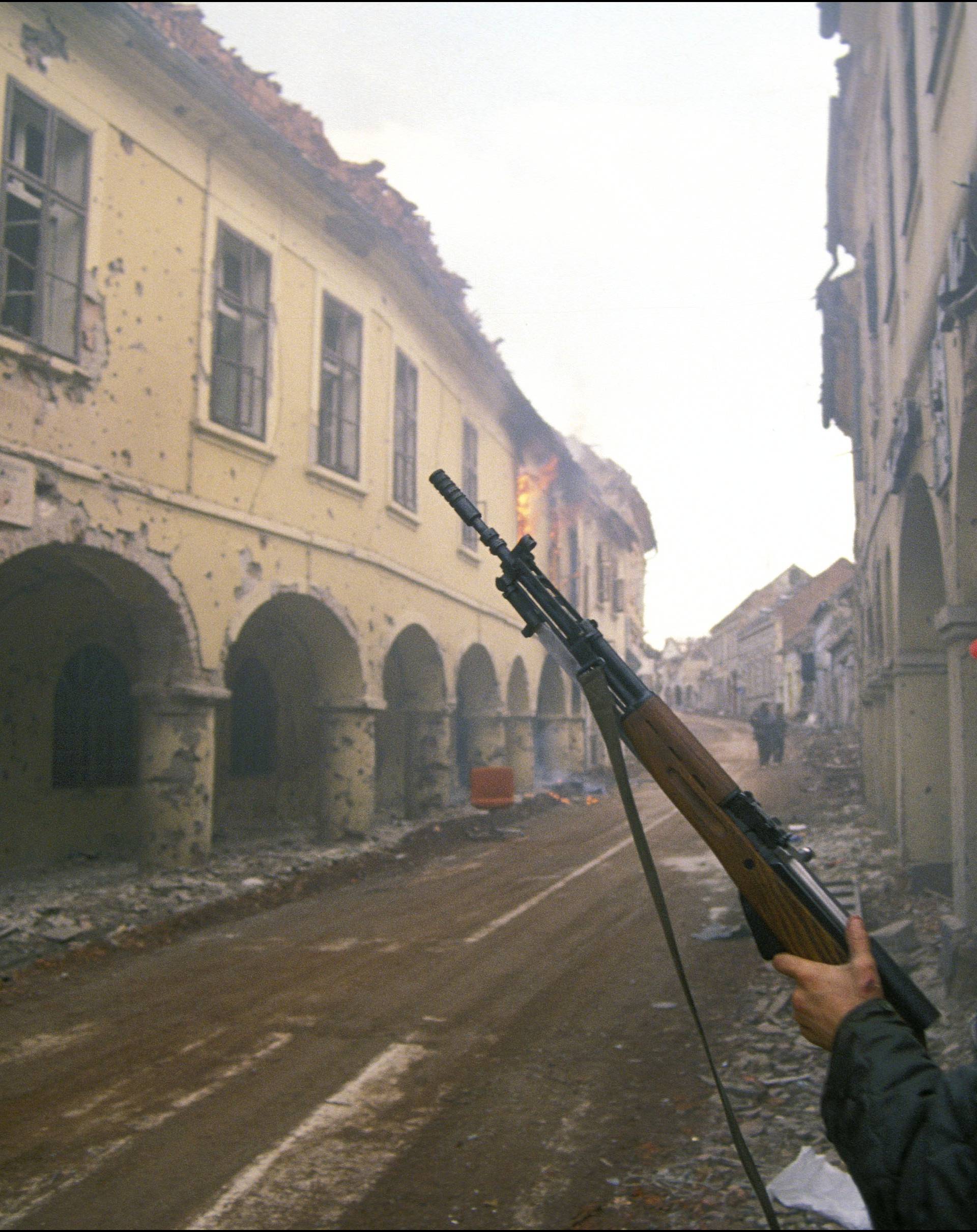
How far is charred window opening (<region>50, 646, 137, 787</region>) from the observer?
10.7m

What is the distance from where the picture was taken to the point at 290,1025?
216 inches

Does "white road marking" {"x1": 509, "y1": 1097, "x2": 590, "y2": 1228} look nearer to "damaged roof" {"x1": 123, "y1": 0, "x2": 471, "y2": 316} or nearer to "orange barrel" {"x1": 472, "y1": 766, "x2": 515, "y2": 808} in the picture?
"damaged roof" {"x1": 123, "y1": 0, "x2": 471, "y2": 316}

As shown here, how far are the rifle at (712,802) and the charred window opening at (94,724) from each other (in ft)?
28.8

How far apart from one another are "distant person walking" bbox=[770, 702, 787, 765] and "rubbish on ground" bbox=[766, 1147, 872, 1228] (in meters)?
20.7

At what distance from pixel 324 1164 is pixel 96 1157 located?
873 mm

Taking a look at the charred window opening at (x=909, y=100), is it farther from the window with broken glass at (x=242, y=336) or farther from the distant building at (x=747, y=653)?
the distant building at (x=747, y=653)

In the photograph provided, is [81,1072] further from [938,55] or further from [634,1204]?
[938,55]

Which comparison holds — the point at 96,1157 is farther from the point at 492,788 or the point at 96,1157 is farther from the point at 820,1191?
the point at 492,788

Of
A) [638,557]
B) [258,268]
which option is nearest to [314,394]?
[258,268]

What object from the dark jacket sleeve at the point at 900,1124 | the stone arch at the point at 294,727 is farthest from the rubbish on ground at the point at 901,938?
the stone arch at the point at 294,727

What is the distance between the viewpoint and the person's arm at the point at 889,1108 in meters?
1.51

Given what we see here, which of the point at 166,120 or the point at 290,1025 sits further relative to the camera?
the point at 166,120

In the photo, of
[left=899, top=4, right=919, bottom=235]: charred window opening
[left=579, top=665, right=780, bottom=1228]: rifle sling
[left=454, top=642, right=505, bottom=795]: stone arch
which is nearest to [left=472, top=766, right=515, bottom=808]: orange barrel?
[left=454, top=642, right=505, bottom=795]: stone arch

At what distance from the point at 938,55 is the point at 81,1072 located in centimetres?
696
